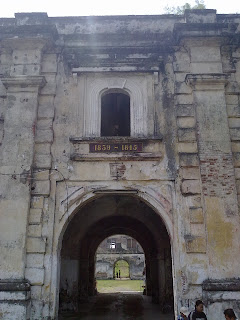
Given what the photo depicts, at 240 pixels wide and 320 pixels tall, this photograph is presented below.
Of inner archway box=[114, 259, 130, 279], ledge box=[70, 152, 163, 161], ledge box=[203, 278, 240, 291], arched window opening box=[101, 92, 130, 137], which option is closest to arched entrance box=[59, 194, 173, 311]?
arched window opening box=[101, 92, 130, 137]

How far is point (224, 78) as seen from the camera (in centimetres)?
788

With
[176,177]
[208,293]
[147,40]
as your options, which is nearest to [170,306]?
[208,293]

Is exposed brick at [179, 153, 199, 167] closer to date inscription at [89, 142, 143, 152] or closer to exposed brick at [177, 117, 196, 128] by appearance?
exposed brick at [177, 117, 196, 128]

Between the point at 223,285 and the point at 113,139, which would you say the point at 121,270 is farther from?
the point at 223,285

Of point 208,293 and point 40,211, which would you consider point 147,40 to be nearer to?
point 40,211

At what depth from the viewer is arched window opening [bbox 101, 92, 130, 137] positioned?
35.7 feet

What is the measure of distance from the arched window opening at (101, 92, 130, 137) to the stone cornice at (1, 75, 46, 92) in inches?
124

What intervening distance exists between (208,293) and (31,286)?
3.49 metres

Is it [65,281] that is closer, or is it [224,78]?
[224,78]

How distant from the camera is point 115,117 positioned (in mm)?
11438

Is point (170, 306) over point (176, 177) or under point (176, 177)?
under

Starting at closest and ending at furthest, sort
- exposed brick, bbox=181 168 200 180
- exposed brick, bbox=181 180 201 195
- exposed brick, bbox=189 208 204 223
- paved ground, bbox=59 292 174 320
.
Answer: exposed brick, bbox=189 208 204 223 < exposed brick, bbox=181 180 201 195 < exposed brick, bbox=181 168 200 180 < paved ground, bbox=59 292 174 320

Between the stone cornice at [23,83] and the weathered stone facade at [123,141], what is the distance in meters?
0.02

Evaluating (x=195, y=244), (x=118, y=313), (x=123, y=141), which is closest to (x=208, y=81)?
(x=123, y=141)
